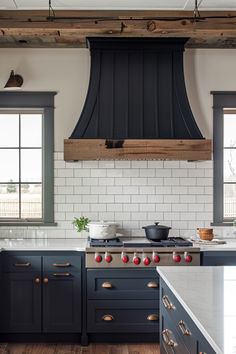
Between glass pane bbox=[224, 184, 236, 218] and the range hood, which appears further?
glass pane bbox=[224, 184, 236, 218]

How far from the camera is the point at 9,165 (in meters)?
5.59

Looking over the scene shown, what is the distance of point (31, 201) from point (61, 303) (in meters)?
1.31

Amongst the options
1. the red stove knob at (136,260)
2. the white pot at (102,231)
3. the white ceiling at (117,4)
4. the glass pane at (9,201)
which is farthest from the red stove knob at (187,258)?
the white ceiling at (117,4)

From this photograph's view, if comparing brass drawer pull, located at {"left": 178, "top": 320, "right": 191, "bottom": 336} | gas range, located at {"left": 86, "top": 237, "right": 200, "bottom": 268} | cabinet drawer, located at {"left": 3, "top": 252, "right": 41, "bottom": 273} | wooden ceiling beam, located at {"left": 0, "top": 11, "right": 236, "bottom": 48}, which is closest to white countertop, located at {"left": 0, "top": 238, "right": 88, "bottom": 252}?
cabinet drawer, located at {"left": 3, "top": 252, "right": 41, "bottom": 273}

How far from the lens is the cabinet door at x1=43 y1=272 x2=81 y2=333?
4.77 metres

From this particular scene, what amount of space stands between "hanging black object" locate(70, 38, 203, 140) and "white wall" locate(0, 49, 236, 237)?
1.08ft

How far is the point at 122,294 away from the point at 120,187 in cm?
124

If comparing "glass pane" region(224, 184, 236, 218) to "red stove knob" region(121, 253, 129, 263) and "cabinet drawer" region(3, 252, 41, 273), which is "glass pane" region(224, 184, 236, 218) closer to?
"red stove knob" region(121, 253, 129, 263)

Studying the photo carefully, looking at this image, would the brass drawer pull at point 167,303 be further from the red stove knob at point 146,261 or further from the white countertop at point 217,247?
the white countertop at point 217,247

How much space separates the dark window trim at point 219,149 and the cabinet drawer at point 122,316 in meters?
1.31

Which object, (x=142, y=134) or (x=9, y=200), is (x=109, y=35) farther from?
(x=9, y=200)

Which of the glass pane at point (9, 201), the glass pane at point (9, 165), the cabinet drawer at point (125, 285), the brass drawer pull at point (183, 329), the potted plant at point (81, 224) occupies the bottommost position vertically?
the cabinet drawer at point (125, 285)

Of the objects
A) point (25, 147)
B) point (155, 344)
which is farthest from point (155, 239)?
point (25, 147)

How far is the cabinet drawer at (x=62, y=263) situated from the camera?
15.7 feet
